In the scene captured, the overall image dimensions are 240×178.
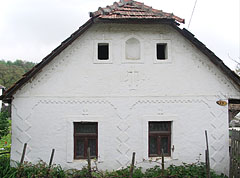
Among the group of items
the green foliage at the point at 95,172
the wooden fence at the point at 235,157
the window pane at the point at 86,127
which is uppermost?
the window pane at the point at 86,127

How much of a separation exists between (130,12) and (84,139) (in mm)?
4379

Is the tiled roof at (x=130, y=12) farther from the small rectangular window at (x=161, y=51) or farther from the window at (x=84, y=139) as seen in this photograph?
the window at (x=84, y=139)

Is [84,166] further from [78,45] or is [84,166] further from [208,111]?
[208,111]

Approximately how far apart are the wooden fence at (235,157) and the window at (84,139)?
4.31 m

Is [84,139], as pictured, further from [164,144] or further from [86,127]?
[164,144]

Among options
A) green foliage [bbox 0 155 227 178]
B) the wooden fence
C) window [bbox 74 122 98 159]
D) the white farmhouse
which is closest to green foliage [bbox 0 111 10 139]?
the white farmhouse

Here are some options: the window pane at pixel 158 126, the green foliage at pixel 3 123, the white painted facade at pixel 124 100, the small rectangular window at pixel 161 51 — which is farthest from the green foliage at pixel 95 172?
the small rectangular window at pixel 161 51

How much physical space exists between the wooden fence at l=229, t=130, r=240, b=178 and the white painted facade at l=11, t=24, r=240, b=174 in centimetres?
28

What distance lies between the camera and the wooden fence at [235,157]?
6332 mm

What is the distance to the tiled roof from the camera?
255 inches

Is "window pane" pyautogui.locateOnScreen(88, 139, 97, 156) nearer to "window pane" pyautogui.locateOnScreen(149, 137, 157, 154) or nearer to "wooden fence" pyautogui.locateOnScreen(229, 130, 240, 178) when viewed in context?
"window pane" pyautogui.locateOnScreen(149, 137, 157, 154)

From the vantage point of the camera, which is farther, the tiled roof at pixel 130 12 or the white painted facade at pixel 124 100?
the white painted facade at pixel 124 100

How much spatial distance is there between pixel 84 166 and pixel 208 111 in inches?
173

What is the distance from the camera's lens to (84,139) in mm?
6965
